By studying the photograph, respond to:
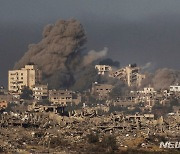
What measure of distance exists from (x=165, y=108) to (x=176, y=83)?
62.1 feet

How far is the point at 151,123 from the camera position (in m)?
50.9

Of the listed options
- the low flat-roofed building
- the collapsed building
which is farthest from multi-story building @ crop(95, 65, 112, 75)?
the low flat-roofed building

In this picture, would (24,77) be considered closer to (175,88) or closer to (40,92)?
(40,92)

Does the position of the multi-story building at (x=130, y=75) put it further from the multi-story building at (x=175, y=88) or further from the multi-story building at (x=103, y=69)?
the multi-story building at (x=175, y=88)

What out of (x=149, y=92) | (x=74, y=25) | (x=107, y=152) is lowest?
(x=107, y=152)

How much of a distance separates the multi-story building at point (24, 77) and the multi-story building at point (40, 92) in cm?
253

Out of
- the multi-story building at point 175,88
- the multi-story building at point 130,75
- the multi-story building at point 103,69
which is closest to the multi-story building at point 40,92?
the multi-story building at point 175,88

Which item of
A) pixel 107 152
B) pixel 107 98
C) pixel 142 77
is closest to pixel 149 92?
pixel 107 98

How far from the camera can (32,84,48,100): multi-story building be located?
345 ft

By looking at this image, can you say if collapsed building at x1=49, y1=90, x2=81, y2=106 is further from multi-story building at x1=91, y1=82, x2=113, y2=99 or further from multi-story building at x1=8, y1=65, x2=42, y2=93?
multi-story building at x1=8, y1=65, x2=42, y2=93

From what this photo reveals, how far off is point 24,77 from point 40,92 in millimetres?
7469

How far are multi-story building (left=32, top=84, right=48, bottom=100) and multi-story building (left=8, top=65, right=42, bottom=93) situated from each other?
253 centimetres

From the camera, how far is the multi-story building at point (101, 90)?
110562mm

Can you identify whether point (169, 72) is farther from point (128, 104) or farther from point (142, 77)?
point (128, 104)
